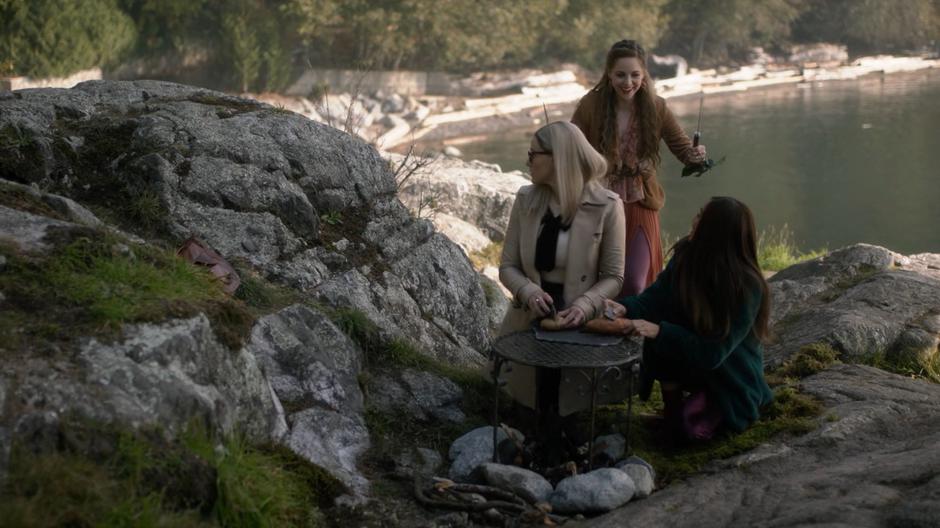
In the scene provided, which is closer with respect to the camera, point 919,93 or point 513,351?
point 513,351

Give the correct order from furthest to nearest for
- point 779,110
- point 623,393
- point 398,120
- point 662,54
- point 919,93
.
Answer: point 662,54 → point 919,93 → point 779,110 → point 398,120 → point 623,393

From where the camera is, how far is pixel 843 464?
4.61 meters

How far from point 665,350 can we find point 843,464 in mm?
927

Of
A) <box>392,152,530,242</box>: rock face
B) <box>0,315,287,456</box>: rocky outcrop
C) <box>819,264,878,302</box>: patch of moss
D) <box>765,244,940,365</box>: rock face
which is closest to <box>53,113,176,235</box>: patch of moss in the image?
<box>0,315,287,456</box>: rocky outcrop

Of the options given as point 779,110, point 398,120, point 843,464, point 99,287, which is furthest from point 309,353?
point 779,110

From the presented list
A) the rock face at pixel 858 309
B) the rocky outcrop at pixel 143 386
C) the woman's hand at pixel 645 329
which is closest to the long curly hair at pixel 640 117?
the rock face at pixel 858 309

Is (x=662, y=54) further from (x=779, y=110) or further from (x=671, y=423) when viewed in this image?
(x=671, y=423)

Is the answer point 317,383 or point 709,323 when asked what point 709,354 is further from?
point 317,383

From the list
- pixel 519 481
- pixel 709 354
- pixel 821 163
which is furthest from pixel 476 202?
pixel 821 163

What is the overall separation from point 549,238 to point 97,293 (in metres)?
2.11

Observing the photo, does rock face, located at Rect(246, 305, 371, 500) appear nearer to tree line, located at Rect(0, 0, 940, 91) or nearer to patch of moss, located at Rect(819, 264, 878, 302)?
patch of moss, located at Rect(819, 264, 878, 302)

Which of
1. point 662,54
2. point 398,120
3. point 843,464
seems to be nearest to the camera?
point 843,464

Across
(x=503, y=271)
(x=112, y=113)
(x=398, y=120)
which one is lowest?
(x=398, y=120)

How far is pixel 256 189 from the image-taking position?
659cm
